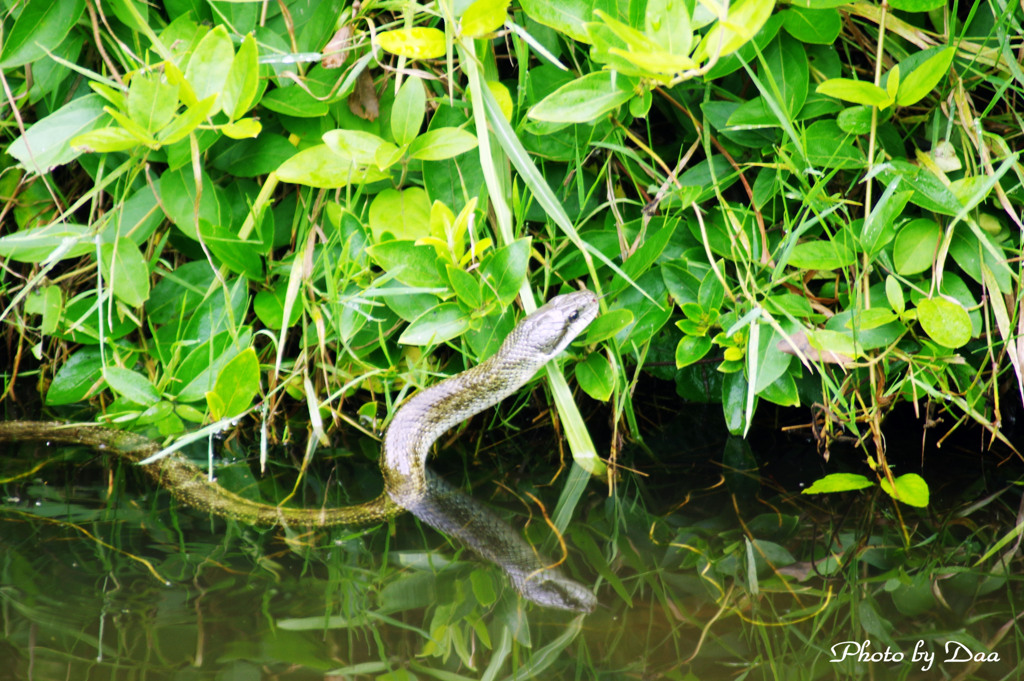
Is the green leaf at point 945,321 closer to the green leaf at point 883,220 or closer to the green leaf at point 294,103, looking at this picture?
the green leaf at point 883,220

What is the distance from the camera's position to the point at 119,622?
1514 mm

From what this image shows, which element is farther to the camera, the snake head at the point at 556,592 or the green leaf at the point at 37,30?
the green leaf at the point at 37,30

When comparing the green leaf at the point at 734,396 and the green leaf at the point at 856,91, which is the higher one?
the green leaf at the point at 856,91

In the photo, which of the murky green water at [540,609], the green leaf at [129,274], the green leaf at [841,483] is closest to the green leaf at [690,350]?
the murky green water at [540,609]

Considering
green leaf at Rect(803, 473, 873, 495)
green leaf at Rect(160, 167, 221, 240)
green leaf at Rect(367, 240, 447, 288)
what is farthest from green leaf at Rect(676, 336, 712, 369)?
green leaf at Rect(160, 167, 221, 240)

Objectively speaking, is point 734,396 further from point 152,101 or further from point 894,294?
point 152,101

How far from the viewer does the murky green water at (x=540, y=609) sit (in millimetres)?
1407

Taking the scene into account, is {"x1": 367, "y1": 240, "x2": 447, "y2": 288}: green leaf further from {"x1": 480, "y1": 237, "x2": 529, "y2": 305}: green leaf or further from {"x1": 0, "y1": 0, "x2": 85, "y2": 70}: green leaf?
{"x1": 0, "y1": 0, "x2": 85, "y2": 70}: green leaf

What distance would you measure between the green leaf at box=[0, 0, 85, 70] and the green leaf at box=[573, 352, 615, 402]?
1.68m

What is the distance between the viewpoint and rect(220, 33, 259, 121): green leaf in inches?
68.9

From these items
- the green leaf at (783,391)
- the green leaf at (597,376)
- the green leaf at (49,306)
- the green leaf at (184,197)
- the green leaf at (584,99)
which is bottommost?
the green leaf at (783,391)

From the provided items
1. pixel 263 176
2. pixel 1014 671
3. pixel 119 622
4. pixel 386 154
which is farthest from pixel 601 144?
pixel 119 622

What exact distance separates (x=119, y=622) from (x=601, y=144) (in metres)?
1.58

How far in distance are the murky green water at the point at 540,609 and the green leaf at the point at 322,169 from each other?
847mm
